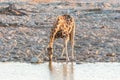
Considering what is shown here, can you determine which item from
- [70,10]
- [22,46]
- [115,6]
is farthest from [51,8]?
[22,46]

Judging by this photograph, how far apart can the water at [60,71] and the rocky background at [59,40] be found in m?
0.60

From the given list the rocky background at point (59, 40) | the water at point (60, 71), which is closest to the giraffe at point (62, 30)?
the rocky background at point (59, 40)

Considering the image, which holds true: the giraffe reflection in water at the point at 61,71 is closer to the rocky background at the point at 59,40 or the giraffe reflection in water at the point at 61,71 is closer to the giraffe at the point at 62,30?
the giraffe at the point at 62,30

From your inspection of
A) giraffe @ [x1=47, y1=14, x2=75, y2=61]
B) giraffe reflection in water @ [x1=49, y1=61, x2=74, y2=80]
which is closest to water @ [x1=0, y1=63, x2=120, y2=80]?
giraffe reflection in water @ [x1=49, y1=61, x2=74, y2=80]

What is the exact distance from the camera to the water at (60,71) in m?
11.2

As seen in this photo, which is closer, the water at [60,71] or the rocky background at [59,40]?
the water at [60,71]

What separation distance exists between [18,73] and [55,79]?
36.7 inches

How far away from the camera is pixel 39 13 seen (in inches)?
926

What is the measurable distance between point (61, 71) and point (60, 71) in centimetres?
3

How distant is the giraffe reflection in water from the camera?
11.3 metres

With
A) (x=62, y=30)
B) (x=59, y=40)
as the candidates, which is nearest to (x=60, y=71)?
(x=62, y=30)

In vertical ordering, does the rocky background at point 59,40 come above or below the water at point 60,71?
below

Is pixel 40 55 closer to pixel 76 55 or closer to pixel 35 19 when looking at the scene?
pixel 76 55

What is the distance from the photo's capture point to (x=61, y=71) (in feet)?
39.2
